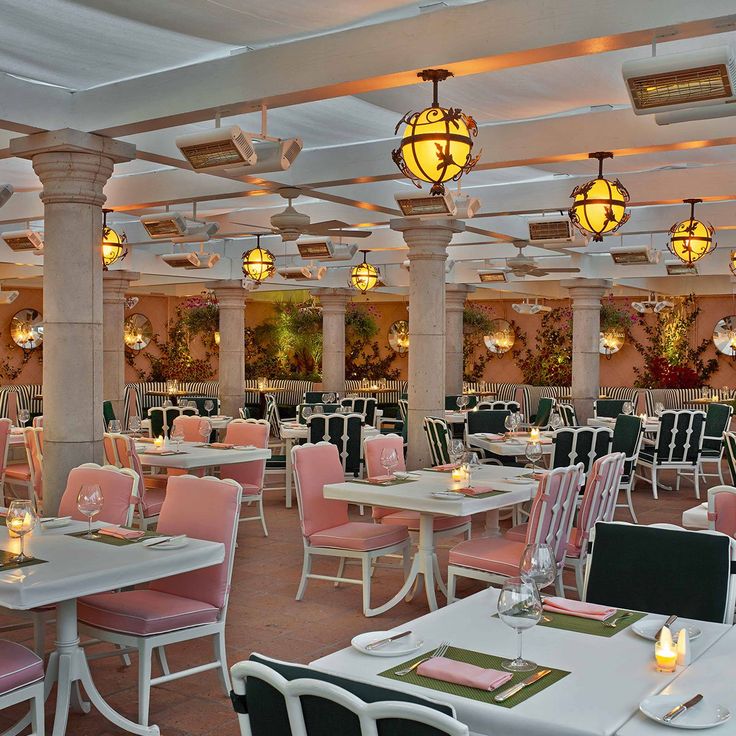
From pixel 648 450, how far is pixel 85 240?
8120 millimetres

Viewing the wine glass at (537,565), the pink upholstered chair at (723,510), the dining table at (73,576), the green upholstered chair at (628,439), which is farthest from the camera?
the green upholstered chair at (628,439)

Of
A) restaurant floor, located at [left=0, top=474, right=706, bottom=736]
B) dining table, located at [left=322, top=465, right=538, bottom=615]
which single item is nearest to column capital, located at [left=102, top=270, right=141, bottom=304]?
restaurant floor, located at [left=0, top=474, right=706, bottom=736]

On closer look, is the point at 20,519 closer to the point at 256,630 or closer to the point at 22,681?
the point at 22,681

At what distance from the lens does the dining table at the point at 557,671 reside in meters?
2.22

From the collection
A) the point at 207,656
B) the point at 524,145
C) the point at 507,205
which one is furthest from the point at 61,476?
the point at 507,205

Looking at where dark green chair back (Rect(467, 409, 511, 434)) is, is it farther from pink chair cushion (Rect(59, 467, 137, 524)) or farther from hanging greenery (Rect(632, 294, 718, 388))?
hanging greenery (Rect(632, 294, 718, 388))

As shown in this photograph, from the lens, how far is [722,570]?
10.9 feet

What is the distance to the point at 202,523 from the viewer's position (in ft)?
14.9

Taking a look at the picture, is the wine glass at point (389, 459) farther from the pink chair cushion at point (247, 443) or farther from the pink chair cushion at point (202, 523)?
the pink chair cushion at point (247, 443)

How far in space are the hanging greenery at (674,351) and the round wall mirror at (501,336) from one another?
309 cm

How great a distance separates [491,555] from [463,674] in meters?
3.03

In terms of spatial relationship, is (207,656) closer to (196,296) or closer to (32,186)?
(32,186)

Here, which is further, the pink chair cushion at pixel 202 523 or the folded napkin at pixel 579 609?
the pink chair cushion at pixel 202 523

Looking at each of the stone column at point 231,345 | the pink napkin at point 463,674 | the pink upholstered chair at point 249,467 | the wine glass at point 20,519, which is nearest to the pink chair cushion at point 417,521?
the pink upholstered chair at point 249,467
